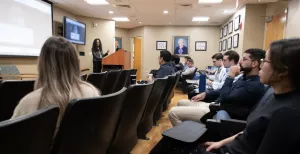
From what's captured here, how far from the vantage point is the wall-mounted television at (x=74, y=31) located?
6636 mm

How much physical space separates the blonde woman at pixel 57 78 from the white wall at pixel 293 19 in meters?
4.63

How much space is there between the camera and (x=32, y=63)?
19.8ft

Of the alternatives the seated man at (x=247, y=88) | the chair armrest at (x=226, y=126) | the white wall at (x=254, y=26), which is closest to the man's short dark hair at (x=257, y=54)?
the seated man at (x=247, y=88)

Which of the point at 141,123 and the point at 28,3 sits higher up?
the point at 28,3

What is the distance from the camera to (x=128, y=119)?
1341 millimetres

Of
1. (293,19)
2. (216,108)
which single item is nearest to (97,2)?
(293,19)

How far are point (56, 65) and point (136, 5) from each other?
582 cm

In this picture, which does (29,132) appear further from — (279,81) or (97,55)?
(97,55)

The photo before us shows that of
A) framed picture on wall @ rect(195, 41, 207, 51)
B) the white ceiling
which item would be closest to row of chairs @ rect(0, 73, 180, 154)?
the white ceiling

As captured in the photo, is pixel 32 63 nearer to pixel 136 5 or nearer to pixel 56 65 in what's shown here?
pixel 136 5

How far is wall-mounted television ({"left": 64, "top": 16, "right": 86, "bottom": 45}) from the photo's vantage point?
6636mm

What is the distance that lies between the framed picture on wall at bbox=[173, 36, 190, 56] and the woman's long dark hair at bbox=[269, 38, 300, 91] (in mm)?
9373

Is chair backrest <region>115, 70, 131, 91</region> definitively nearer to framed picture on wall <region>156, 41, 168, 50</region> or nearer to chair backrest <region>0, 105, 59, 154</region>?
chair backrest <region>0, 105, 59, 154</region>

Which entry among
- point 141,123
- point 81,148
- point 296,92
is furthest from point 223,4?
point 81,148
